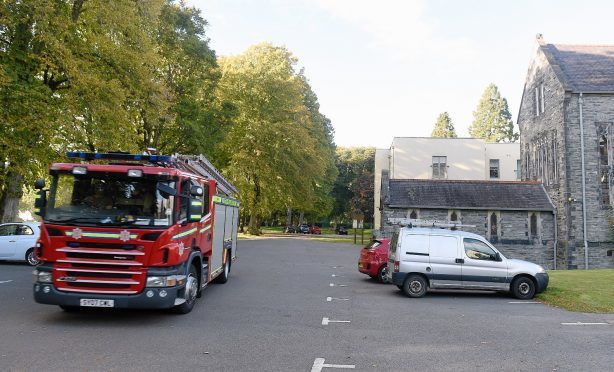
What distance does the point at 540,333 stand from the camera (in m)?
8.09

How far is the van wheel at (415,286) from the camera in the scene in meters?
12.0

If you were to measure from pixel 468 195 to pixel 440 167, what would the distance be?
666 inches

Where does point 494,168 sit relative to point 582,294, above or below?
above

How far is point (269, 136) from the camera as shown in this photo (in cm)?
4150

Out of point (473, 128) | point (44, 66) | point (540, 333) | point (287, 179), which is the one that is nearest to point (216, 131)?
point (287, 179)

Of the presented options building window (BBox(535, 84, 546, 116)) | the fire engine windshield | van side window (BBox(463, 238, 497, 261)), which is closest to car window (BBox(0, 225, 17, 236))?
the fire engine windshield

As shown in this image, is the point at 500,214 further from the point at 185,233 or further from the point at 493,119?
the point at 493,119

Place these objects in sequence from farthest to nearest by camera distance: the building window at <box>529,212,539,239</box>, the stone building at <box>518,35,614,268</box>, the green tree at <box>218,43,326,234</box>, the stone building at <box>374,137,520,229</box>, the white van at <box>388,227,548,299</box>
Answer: the stone building at <box>374,137,520,229</box>
the green tree at <box>218,43,326,234</box>
the building window at <box>529,212,539,239</box>
the stone building at <box>518,35,614,268</box>
the white van at <box>388,227,548,299</box>

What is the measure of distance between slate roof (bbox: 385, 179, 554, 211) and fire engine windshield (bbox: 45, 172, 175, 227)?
21.4m

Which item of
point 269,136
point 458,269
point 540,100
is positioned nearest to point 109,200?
point 458,269

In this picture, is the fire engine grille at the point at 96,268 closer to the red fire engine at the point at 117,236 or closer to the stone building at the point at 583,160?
the red fire engine at the point at 117,236

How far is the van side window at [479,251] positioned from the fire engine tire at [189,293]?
689 cm

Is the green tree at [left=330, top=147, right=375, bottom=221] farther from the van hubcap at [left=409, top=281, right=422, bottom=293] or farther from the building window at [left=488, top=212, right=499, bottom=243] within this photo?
the van hubcap at [left=409, top=281, right=422, bottom=293]

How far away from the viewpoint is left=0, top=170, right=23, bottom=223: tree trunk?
64.0 feet
